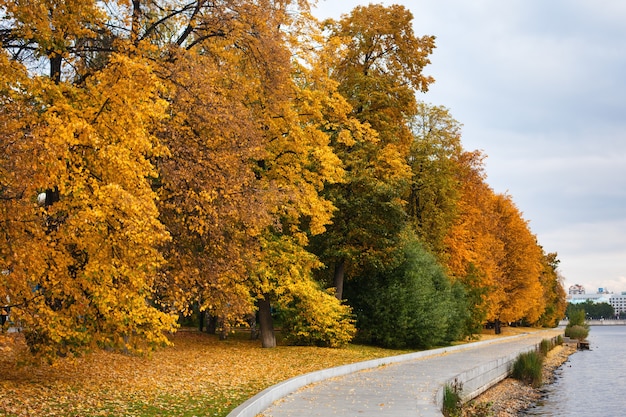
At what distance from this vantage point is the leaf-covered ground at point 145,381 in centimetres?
1177

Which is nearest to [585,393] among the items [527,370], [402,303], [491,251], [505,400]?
[527,370]

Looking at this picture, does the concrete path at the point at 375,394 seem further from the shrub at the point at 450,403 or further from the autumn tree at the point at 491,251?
the autumn tree at the point at 491,251

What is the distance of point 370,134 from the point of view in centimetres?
2992

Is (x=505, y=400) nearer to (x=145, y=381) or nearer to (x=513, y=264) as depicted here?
(x=145, y=381)

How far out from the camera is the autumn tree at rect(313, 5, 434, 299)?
3020cm

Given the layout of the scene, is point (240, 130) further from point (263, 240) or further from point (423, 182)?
point (423, 182)

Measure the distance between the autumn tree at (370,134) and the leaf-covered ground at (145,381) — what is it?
724cm

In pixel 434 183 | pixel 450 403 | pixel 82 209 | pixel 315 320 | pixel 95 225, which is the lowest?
pixel 450 403

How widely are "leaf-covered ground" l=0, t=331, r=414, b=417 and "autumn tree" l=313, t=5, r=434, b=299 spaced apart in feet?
23.8

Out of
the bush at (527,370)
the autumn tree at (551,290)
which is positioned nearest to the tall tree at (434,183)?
the bush at (527,370)

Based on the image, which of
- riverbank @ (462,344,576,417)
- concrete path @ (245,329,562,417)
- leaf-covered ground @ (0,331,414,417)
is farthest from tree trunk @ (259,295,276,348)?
riverbank @ (462,344,576,417)

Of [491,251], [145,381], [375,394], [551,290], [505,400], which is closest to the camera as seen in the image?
[375,394]

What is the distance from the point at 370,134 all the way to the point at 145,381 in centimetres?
1722

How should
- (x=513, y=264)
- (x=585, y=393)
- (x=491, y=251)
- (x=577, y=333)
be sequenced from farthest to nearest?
(x=577, y=333), (x=513, y=264), (x=491, y=251), (x=585, y=393)
